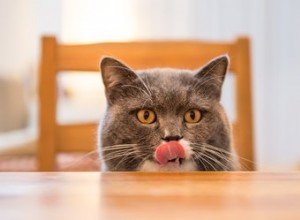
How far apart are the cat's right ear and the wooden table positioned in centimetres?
36

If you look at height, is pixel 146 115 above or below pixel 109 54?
below

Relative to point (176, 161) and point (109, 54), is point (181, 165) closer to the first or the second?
point (176, 161)

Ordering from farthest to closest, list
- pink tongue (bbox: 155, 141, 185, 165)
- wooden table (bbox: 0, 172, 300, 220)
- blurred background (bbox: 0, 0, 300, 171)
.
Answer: blurred background (bbox: 0, 0, 300, 171), pink tongue (bbox: 155, 141, 185, 165), wooden table (bbox: 0, 172, 300, 220)

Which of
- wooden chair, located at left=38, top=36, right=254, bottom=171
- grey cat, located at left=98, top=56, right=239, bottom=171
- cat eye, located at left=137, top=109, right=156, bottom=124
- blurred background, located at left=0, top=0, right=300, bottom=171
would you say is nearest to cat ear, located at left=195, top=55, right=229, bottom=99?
grey cat, located at left=98, top=56, right=239, bottom=171

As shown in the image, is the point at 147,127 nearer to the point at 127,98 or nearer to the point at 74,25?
the point at 127,98

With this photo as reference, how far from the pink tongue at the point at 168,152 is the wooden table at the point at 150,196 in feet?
0.67

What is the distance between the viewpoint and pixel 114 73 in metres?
A: 0.92

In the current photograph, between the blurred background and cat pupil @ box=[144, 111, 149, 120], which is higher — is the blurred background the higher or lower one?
the higher one

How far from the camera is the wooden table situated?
0.39 meters

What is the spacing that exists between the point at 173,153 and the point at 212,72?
9.2 inches

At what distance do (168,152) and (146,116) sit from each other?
110mm

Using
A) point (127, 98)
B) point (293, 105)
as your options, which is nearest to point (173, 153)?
point (127, 98)

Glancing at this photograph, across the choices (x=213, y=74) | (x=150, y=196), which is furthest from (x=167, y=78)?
(x=150, y=196)

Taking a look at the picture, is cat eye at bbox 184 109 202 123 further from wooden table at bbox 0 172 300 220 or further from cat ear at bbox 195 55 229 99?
wooden table at bbox 0 172 300 220
